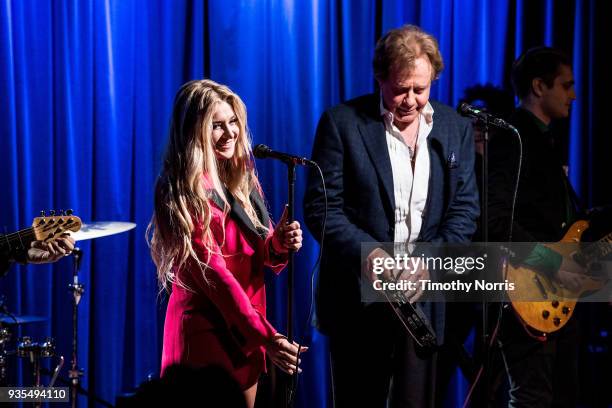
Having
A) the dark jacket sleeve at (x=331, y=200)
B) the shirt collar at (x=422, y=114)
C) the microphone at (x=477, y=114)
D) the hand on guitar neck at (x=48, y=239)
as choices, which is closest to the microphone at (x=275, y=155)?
the dark jacket sleeve at (x=331, y=200)

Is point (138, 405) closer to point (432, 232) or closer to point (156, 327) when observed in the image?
point (432, 232)

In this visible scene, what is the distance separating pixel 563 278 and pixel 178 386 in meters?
2.91

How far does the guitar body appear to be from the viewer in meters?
3.82

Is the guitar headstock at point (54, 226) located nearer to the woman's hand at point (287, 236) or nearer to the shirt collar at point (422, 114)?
the woman's hand at point (287, 236)

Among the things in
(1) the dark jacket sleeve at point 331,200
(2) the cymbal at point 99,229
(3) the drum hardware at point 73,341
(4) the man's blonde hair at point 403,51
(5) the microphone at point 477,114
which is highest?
(4) the man's blonde hair at point 403,51

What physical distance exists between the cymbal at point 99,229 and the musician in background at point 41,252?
0.79 ft

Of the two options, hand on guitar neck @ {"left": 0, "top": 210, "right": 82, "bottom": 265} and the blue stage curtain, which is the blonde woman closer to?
hand on guitar neck @ {"left": 0, "top": 210, "right": 82, "bottom": 265}

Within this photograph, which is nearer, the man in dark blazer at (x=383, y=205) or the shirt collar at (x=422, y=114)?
the man in dark blazer at (x=383, y=205)

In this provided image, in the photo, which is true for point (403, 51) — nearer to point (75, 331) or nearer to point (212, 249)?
point (212, 249)

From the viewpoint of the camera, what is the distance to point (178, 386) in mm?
1379

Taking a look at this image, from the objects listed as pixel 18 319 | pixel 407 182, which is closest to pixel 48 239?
pixel 18 319

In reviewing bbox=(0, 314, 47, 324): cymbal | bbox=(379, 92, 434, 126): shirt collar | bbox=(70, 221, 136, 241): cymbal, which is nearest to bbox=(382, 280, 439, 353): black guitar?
bbox=(379, 92, 434, 126): shirt collar

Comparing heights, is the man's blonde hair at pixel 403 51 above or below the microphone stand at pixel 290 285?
above

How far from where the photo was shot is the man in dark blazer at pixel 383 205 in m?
3.13
